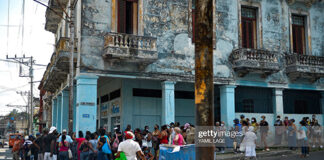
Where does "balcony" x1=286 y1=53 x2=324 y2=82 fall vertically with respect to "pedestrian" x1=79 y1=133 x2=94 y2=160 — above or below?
above

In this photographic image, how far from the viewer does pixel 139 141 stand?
46.6ft

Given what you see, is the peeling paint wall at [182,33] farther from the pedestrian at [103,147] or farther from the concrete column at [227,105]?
the pedestrian at [103,147]

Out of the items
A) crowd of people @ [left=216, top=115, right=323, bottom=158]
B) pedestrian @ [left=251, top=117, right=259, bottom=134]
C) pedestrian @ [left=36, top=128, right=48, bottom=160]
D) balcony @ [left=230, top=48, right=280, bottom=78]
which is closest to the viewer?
pedestrian @ [left=36, top=128, right=48, bottom=160]

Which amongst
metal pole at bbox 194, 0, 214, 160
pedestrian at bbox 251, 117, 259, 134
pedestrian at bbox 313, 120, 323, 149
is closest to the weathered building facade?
pedestrian at bbox 251, 117, 259, 134

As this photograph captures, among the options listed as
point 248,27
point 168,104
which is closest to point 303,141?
point 168,104

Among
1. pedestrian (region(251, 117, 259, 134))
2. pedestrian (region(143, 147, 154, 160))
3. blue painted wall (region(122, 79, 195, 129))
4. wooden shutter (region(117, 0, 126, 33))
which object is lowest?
pedestrian (region(143, 147, 154, 160))

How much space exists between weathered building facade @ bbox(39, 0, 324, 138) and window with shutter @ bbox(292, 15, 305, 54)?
0.06 m

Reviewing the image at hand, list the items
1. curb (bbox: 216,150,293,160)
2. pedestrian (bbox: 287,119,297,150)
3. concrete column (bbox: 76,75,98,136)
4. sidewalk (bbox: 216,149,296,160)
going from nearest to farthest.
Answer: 1. curb (bbox: 216,150,293,160)
2. sidewalk (bbox: 216,149,296,160)
3. concrete column (bbox: 76,75,98,136)
4. pedestrian (bbox: 287,119,297,150)

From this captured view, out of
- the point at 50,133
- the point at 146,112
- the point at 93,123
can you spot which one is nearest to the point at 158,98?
the point at 146,112

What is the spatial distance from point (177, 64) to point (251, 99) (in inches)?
259

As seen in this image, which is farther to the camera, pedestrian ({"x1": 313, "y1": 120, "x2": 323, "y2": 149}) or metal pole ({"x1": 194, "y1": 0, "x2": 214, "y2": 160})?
pedestrian ({"x1": 313, "y1": 120, "x2": 323, "y2": 149})

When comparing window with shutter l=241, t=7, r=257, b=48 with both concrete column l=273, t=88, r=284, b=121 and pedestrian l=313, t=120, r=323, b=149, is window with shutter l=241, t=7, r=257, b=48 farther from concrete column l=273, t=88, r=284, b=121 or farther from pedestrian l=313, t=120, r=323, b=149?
pedestrian l=313, t=120, r=323, b=149

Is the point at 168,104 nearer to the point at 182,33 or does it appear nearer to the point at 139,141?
the point at 182,33

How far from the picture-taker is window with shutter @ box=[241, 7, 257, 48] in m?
20.3
